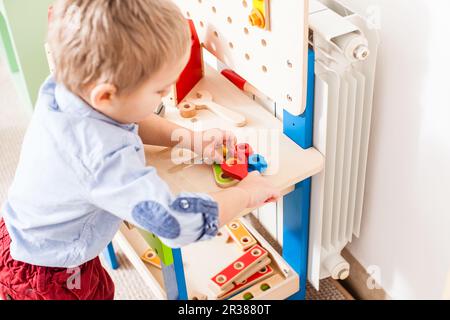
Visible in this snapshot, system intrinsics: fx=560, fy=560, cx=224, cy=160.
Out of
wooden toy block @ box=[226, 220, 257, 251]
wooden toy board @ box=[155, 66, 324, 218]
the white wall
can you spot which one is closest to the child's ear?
wooden toy board @ box=[155, 66, 324, 218]

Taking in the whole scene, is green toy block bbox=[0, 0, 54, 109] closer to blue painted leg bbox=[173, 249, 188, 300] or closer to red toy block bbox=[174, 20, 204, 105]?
red toy block bbox=[174, 20, 204, 105]

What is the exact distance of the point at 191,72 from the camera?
1.09m

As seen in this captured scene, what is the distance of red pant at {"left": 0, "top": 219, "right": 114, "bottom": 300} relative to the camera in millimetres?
914

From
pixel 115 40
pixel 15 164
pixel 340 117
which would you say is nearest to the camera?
pixel 115 40

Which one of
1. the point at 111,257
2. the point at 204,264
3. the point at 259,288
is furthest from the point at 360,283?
the point at 111,257

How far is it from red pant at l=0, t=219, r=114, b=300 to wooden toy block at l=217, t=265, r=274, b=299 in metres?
0.32

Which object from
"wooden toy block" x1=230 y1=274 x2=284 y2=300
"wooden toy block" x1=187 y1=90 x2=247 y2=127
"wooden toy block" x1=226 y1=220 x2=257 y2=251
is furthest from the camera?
"wooden toy block" x1=226 y1=220 x2=257 y2=251

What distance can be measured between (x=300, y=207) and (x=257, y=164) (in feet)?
0.64

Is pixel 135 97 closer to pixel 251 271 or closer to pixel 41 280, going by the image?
pixel 41 280

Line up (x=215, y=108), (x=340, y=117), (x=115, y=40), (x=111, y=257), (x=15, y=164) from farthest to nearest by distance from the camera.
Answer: (x=15, y=164)
(x=111, y=257)
(x=215, y=108)
(x=340, y=117)
(x=115, y=40)

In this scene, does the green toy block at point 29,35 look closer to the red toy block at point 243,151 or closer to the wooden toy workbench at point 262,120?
the wooden toy workbench at point 262,120

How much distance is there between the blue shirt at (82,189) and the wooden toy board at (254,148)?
14 cm

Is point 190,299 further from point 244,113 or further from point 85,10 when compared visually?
point 85,10
